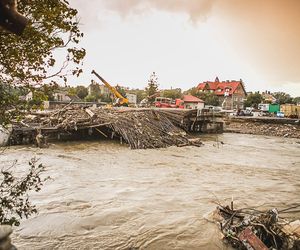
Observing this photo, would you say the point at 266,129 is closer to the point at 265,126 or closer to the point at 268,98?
the point at 265,126

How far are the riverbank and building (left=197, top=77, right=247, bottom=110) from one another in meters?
37.7

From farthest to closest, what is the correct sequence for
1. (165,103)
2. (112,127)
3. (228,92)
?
(228,92) < (165,103) < (112,127)

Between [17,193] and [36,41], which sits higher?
[36,41]

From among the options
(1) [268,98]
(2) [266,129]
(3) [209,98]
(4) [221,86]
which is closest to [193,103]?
(3) [209,98]

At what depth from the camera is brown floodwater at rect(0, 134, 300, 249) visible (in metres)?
6.17

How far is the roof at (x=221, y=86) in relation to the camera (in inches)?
3182

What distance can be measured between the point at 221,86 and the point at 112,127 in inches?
2781

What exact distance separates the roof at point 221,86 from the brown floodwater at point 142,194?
6575 centimetres

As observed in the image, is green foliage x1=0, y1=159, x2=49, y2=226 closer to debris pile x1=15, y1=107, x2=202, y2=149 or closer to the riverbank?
debris pile x1=15, y1=107, x2=202, y2=149

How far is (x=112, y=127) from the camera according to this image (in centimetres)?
1989

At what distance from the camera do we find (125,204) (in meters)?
8.32

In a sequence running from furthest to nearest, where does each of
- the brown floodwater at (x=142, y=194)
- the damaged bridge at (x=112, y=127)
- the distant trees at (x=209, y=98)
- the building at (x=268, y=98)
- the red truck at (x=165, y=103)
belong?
1. the building at (x=268, y=98)
2. the distant trees at (x=209, y=98)
3. the red truck at (x=165, y=103)
4. the damaged bridge at (x=112, y=127)
5. the brown floodwater at (x=142, y=194)

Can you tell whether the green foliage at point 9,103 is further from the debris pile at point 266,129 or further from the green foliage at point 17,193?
the debris pile at point 266,129

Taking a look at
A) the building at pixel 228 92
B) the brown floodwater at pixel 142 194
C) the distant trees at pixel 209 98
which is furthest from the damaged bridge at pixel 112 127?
the building at pixel 228 92
